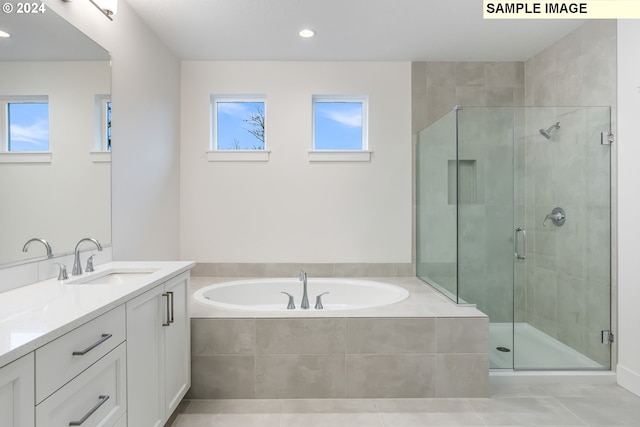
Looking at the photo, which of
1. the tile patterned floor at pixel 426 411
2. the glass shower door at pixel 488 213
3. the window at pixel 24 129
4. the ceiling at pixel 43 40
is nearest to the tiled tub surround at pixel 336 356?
the tile patterned floor at pixel 426 411

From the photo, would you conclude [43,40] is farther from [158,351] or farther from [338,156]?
[338,156]

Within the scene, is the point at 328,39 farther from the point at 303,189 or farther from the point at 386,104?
the point at 303,189

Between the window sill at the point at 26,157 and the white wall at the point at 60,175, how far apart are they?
18mm

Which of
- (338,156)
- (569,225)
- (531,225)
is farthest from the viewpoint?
(338,156)

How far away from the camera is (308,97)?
332cm

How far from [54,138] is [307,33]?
1856 mm

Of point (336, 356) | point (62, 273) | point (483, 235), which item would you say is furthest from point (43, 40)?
point (483, 235)

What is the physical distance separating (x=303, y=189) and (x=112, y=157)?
1.60m

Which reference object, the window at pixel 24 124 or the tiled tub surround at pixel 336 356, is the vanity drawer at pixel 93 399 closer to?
the tiled tub surround at pixel 336 356

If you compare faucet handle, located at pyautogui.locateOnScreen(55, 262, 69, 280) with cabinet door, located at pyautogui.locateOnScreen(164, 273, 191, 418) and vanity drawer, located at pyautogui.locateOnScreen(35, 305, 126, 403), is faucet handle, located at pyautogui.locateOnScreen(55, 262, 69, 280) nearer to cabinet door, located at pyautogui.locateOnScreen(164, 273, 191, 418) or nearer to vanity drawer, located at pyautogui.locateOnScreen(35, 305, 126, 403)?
cabinet door, located at pyautogui.locateOnScreen(164, 273, 191, 418)

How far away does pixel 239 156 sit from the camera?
3.32 meters

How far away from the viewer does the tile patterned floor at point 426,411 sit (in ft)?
6.27

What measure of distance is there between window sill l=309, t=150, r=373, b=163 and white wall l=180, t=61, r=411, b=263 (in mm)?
49

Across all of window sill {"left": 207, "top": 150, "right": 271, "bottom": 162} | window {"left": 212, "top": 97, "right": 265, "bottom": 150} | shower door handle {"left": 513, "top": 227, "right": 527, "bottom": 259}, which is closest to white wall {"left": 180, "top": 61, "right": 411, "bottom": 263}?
window sill {"left": 207, "top": 150, "right": 271, "bottom": 162}
